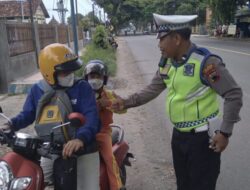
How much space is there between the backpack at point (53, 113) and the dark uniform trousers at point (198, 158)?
758 millimetres

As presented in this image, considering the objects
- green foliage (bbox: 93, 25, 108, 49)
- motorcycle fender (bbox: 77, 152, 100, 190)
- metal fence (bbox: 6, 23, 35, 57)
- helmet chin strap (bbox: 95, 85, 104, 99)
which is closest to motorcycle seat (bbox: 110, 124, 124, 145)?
helmet chin strap (bbox: 95, 85, 104, 99)

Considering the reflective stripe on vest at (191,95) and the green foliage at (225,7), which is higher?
the reflective stripe on vest at (191,95)

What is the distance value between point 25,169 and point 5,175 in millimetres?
122

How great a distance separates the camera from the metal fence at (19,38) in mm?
13719

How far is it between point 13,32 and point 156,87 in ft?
37.4

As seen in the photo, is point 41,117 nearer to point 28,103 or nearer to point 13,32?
point 28,103

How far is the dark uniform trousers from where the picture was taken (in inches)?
117

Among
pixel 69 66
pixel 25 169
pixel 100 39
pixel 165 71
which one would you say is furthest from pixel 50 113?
pixel 100 39

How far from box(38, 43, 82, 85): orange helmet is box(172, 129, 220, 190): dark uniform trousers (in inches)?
34.6

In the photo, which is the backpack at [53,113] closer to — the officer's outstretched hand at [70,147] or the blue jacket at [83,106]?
the blue jacket at [83,106]

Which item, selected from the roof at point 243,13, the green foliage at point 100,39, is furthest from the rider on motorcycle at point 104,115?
the roof at point 243,13

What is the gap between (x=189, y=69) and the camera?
9.37ft

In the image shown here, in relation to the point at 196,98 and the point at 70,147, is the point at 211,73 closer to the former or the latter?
the point at 196,98

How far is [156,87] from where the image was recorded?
3.40 meters
